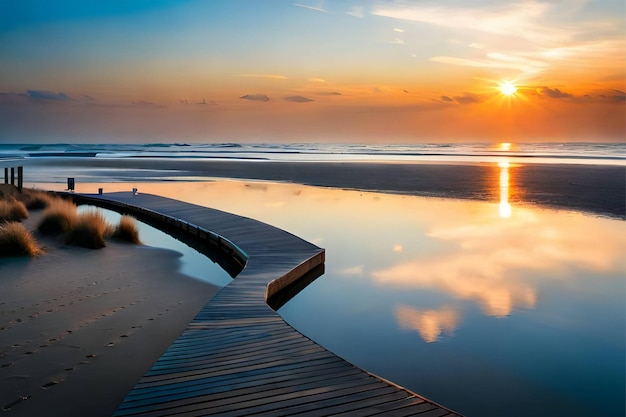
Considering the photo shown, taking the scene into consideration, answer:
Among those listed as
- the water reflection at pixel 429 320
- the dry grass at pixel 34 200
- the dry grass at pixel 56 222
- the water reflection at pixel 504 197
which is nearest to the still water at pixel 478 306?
the water reflection at pixel 429 320

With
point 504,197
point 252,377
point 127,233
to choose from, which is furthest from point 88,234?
point 504,197

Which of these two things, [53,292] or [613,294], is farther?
[613,294]

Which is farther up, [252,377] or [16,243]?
[16,243]

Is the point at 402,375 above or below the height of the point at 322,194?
below

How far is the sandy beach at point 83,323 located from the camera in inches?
206

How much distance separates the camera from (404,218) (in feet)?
55.8

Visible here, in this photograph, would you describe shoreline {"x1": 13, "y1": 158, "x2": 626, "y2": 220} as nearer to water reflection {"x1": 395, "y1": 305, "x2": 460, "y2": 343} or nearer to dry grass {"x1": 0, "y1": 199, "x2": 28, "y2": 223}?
water reflection {"x1": 395, "y1": 305, "x2": 460, "y2": 343}

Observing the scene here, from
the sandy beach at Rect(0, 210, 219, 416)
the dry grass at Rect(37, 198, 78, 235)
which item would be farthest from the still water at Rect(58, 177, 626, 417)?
the dry grass at Rect(37, 198, 78, 235)

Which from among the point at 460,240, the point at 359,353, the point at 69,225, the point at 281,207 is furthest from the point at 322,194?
the point at 359,353

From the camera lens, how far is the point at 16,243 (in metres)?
10.6

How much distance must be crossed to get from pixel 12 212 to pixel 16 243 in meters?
4.92

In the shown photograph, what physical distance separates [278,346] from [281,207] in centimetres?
1372

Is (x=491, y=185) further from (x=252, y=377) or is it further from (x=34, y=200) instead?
(x=252, y=377)

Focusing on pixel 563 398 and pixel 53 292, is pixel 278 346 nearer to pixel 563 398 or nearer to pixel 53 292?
pixel 563 398
